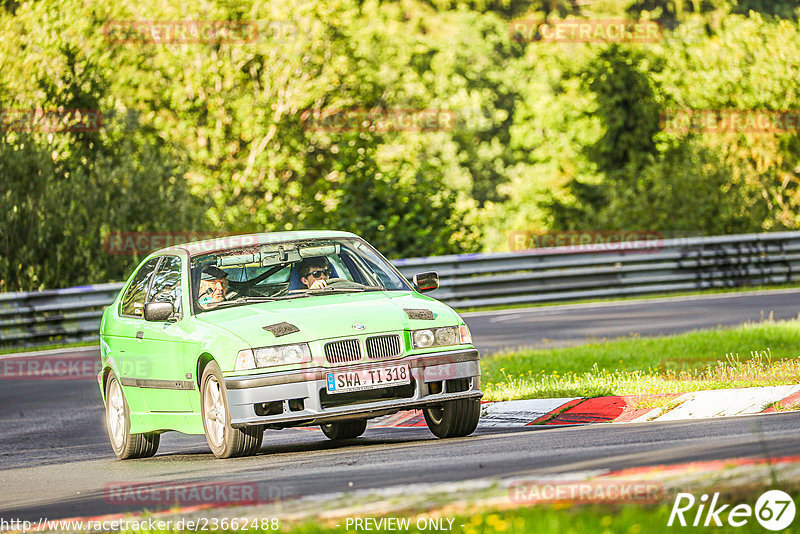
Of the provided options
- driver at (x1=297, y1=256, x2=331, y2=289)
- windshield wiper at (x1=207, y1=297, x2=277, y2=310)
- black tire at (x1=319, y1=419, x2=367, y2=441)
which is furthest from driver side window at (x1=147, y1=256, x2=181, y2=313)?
black tire at (x1=319, y1=419, x2=367, y2=441)

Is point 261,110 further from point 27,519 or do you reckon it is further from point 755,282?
point 27,519

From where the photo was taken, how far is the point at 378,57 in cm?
4634

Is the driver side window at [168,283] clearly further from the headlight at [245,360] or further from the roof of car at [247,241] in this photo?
the headlight at [245,360]

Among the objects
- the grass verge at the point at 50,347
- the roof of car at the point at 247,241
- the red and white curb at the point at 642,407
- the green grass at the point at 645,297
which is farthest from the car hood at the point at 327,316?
the green grass at the point at 645,297

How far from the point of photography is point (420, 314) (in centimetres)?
926

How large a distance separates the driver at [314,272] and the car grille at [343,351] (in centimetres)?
121

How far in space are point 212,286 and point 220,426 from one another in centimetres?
123

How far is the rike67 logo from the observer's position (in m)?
5.17

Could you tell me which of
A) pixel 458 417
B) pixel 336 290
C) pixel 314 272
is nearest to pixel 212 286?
pixel 314 272

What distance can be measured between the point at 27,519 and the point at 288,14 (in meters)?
32.3

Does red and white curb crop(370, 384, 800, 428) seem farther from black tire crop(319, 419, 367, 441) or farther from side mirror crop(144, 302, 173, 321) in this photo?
side mirror crop(144, 302, 173, 321)

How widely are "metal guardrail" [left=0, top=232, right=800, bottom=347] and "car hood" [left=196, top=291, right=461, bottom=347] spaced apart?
1354 centimetres

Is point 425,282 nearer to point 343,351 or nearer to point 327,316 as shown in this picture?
point 327,316

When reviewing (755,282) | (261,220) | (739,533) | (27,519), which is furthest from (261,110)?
(739,533)
